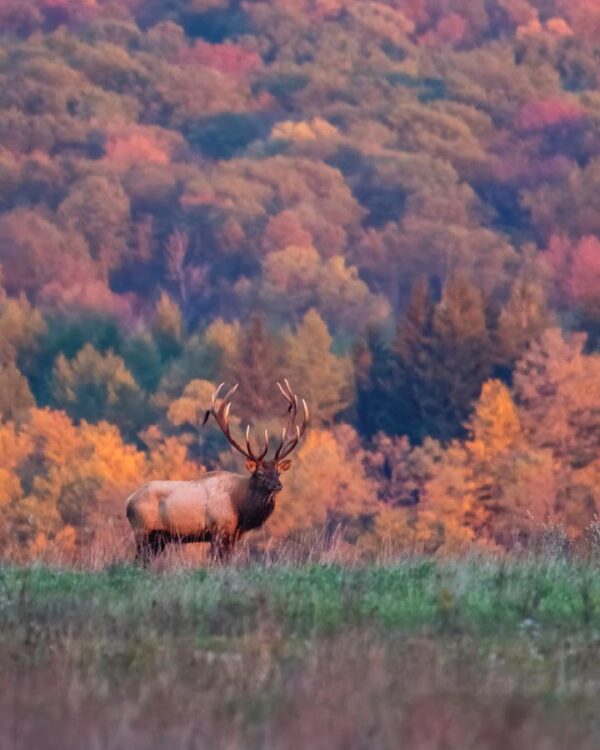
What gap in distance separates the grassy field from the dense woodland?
8496 millimetres

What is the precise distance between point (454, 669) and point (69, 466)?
66.0 meters

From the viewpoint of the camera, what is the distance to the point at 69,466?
74250mm

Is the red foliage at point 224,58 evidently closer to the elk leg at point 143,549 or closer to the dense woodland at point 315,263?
the dense woodland at point 315,263

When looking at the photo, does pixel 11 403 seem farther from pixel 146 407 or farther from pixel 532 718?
pixel 532 718

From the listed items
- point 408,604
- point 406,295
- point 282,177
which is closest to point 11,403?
point 406,295

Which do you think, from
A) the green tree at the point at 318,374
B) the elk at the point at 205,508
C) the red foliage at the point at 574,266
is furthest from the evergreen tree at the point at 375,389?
the elk at the point at 205,508

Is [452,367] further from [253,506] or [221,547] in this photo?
[221,547]

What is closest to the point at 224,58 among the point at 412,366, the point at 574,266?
the point at 574,266

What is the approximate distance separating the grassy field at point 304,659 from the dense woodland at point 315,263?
27.9ft

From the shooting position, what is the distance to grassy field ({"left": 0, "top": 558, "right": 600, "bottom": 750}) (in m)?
7.74

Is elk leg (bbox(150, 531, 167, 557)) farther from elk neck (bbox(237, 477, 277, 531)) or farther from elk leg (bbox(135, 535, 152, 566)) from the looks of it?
elk neck (bbox(237, 477, 277, 531))

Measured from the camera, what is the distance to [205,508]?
627 inches

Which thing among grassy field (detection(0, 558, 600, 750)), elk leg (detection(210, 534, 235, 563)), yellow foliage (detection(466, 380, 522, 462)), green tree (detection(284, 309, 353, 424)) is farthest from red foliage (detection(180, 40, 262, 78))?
grassy field (detection(0, 558, 600, 750))

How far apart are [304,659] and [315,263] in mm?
120048
